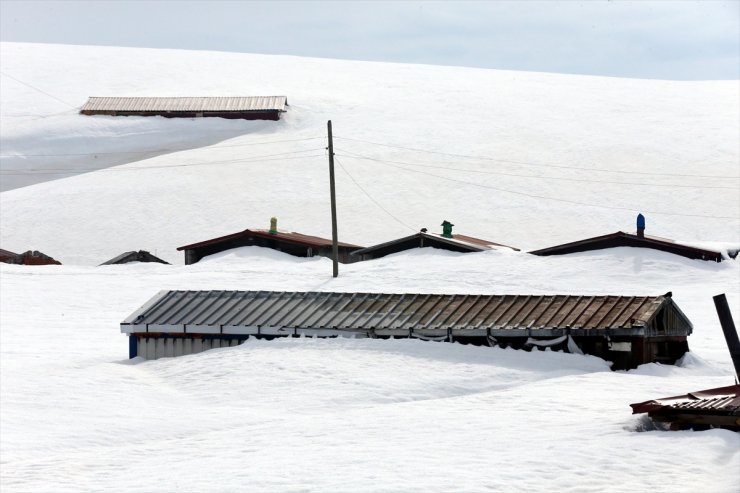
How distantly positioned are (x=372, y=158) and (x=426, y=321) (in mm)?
53873

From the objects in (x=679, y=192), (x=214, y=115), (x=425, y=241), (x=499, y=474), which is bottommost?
(x=499, y=474)

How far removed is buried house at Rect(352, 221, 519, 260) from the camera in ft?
165

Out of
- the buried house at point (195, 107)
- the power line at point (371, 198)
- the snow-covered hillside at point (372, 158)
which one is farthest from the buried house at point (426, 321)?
the buried house at point (195, 107)

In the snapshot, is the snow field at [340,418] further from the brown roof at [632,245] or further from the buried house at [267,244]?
the buried house at [267,244]

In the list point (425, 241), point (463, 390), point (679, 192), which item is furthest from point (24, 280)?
point (679, 192)

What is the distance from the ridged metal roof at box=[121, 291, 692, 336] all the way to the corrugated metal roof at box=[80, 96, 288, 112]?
62.7 m

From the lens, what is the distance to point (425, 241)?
5144 cm

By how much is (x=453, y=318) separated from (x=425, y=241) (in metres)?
23.9

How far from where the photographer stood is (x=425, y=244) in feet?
169

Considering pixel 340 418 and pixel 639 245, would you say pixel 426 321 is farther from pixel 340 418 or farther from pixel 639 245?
pixel 639 245

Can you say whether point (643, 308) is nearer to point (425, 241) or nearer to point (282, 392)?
point (282, 392)

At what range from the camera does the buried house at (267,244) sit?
53.6m

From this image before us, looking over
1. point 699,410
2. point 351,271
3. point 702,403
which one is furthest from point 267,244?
point 699,410

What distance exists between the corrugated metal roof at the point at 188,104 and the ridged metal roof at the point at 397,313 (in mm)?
62673
